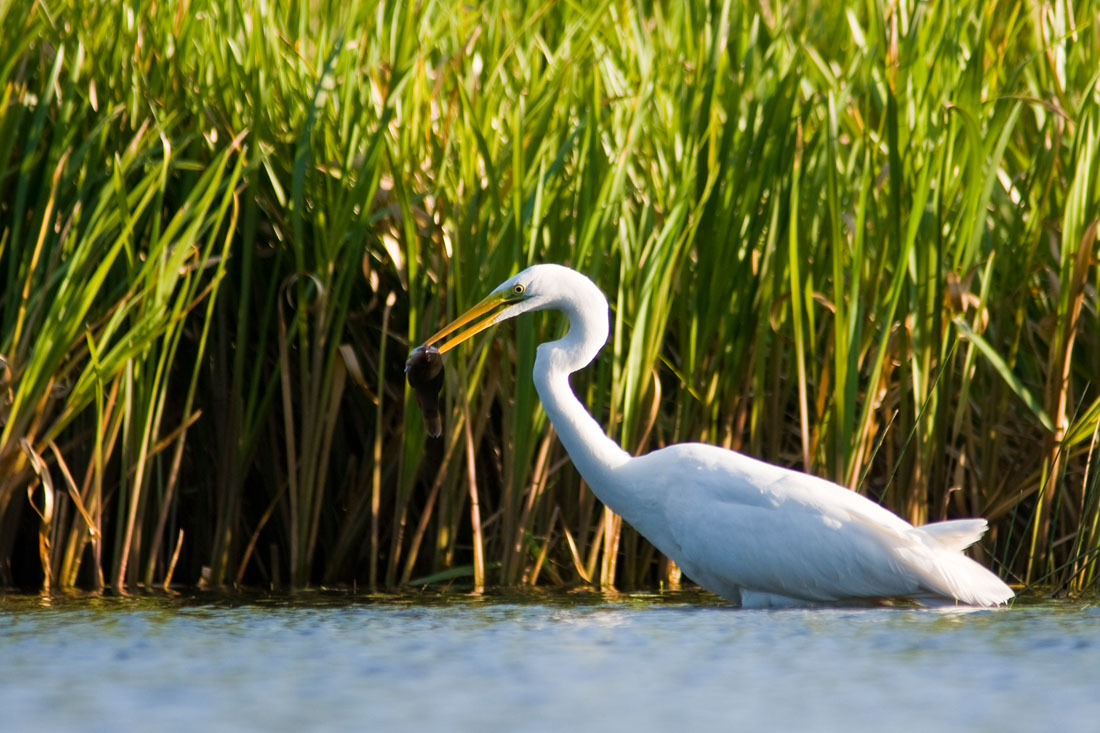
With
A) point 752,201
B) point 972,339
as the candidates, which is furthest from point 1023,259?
point 752,201

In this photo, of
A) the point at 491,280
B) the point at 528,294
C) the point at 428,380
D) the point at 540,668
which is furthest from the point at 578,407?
the point at 540,668

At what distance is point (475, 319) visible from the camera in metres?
5.49

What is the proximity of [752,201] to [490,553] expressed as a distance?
72.4 inches

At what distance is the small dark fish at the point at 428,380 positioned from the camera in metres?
5.45

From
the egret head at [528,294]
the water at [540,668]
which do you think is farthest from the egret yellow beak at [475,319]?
the water at [540,668]

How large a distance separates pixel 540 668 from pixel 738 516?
4.53ft

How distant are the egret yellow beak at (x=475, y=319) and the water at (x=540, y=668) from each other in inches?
38.3

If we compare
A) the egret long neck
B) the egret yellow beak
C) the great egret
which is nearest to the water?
the great egret

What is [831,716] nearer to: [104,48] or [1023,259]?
[1023,259]

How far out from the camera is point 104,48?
6027mm

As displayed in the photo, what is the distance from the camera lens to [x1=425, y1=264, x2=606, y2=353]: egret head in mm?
5359

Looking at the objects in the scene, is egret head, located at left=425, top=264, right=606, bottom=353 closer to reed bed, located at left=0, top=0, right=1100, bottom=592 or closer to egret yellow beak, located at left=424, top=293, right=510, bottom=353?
egret yellow beak, located at left=424, top=293, right=510, bottom=353

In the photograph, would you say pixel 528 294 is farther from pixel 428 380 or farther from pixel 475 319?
pixel 428 380

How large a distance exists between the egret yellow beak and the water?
974 mm
